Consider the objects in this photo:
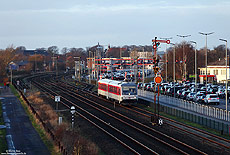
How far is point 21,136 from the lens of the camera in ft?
87.8

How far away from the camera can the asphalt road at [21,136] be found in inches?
871

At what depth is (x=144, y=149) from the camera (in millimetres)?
23219

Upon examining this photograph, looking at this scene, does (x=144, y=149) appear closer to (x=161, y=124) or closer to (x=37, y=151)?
(x=37, y=151)

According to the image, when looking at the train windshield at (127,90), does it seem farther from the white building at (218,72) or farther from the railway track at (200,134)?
the white building at (218,72)

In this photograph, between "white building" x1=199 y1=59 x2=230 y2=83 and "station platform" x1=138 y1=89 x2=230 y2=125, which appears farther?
"white building" x1=199 y1=59 x2=230 y2=83

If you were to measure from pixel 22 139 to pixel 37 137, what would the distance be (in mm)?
1150

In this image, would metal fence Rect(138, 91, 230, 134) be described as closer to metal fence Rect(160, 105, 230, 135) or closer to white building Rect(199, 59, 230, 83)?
metal fence Rect(160, 105, 230, 135)

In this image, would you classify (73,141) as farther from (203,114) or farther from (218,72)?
(218,72)

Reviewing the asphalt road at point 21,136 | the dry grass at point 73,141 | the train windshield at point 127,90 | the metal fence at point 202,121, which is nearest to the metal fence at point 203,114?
the metal fence at point 202,121

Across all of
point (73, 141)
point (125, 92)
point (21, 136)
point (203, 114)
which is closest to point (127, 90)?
point (125, 92)

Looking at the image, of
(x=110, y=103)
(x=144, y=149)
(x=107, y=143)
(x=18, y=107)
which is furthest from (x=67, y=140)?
(x=110, y=103)

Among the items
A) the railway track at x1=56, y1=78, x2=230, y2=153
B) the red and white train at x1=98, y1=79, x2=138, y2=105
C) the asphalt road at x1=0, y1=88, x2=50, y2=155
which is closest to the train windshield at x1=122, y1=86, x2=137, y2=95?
the red and white train at x1=98, y1=79, x2=138, y2=105

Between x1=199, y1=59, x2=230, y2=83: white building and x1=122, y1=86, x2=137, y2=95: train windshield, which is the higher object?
x1=199, y1=59, x2=230, y2=83: white building

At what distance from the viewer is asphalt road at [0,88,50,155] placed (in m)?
22.1
